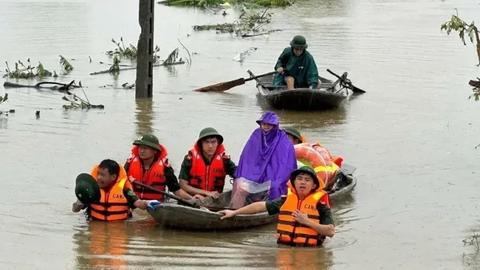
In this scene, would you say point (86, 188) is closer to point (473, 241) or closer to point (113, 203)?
point (113, 203)

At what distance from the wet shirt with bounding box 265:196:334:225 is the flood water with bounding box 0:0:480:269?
0.28m

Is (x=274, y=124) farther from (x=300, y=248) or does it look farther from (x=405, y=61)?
(x=405, y=61)

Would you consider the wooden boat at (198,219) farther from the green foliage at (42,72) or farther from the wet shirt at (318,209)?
the green foliage at (42,72)

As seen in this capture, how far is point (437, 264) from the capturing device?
334 inches

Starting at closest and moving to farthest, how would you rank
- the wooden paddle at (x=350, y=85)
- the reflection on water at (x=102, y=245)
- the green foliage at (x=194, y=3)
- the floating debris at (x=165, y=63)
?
the reflection on water at (x=102, y=245), the wooden paddle at (x=350, y=85), the floating debris at (x=165, y=63), the green foliage at (x=194, y=3)

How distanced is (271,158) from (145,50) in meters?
8.92

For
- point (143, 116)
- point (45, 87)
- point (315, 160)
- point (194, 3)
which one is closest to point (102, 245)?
point (315, 160)

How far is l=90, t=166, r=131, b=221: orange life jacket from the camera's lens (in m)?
9.42

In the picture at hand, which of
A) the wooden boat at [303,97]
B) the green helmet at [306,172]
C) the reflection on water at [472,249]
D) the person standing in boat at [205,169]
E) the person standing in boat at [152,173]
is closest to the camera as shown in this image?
the reflection on water at [472,249]

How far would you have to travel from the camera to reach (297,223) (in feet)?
28.6

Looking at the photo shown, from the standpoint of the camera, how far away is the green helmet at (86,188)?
30.1 feet

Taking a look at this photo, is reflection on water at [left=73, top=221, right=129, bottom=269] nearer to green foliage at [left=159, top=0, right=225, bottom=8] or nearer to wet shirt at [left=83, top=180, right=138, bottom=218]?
wet shirt at [left=83, top=180, right=138, bottom=218]

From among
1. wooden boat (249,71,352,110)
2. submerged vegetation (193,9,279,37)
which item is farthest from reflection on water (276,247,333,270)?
submerged vegetation (193,9,279,37)

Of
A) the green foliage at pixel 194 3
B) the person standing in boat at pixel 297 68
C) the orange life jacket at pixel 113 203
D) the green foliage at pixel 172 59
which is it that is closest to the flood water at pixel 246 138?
the orange life jacket at pixel 113 203
